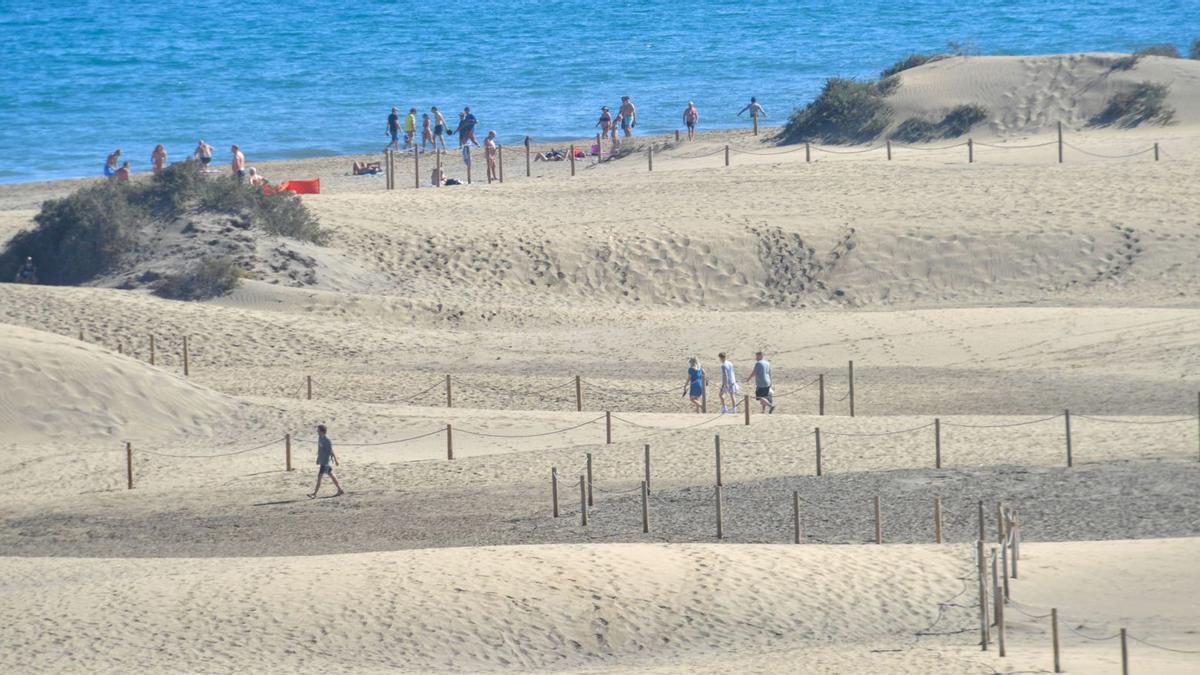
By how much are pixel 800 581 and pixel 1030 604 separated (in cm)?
205

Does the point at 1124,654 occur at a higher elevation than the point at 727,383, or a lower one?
lower

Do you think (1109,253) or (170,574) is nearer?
(170,574)

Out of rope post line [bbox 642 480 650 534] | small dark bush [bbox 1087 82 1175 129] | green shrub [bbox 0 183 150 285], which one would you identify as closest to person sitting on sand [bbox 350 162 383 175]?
green shrub [bbox 0 183 150 285]

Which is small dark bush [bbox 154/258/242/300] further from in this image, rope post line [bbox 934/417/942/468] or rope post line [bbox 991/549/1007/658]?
rope post line [bbox 991/549/1007/658]

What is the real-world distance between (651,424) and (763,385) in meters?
1.61

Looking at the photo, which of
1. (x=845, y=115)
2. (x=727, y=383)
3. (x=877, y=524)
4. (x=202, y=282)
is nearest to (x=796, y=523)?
(x=877, y=524)

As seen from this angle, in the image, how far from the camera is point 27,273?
111 feet

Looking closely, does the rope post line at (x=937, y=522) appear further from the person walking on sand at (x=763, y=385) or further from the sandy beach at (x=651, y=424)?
the person walking on sand at (x=763, y=385)

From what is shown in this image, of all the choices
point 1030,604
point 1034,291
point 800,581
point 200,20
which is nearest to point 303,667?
point 800,581

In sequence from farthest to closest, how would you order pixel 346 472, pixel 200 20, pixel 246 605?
pixel 200 20 < pixel 346 472 < pixel 246 605

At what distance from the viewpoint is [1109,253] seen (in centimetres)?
3147

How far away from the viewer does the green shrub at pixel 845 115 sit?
41469mm

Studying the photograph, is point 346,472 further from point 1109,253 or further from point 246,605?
point 1109,253

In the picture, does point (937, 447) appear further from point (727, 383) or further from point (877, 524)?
point (727, 383)
